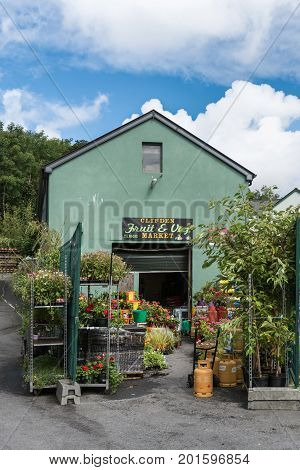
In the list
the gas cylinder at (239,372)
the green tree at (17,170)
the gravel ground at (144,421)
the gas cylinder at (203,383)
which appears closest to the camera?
the gravel ground at (144,421)

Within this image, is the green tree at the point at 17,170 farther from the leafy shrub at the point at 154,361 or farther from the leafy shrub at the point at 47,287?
the leafy shrub at the point at 47,287

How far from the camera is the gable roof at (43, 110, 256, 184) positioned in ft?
63.6

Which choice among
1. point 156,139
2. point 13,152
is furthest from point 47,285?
point 13,152

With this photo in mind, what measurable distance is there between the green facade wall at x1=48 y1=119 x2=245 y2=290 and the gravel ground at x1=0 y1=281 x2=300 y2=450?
30.3 feet

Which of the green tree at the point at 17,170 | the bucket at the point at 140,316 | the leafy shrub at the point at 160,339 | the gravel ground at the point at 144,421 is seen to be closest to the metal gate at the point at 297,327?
the gravel ground at the point at 144,421

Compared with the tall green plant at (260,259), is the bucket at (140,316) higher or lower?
lower

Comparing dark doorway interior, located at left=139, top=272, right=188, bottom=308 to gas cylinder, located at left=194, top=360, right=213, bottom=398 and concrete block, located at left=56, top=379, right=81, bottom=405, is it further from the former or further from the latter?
concrete block, located at left=56, top=379, right=81, bottom=405

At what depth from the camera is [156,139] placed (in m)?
20.4

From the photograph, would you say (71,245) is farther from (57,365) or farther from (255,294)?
(255,294)

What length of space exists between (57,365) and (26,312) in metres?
1.27

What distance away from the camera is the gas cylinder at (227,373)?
10234 millimetres

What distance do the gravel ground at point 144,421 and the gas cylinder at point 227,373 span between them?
0.23 metres

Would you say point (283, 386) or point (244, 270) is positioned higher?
point (244, 270)

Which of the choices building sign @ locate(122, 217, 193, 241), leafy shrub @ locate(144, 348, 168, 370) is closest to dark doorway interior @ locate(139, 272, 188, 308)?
building sign @ locate(122, 217, 193, 241)
